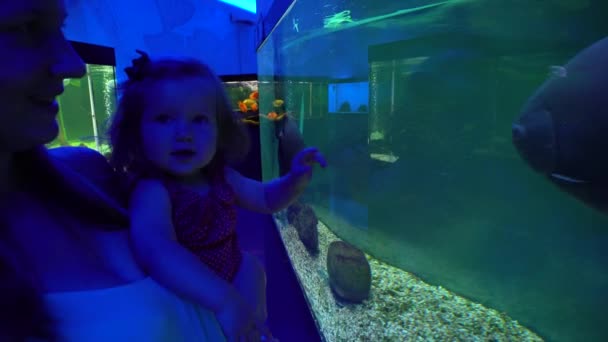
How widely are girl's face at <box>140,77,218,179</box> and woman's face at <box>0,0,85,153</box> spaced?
27 centimetres

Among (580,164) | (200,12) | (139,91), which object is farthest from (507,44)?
(200,12)

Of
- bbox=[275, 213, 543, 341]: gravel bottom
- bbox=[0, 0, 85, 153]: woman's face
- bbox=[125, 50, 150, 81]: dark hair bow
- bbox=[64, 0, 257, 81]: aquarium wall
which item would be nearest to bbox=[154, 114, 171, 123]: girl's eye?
bbox=[125, 50, 150, 81]: dark hair bow

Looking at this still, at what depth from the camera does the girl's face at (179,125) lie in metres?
0.79

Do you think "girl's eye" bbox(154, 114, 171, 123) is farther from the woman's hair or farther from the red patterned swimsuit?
the red patterned swimsuit

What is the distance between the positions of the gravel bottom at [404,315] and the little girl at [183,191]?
5.44 feet

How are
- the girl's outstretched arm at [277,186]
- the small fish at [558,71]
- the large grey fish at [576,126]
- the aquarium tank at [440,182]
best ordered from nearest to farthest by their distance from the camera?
the girl's outstretched arm at [277,186] < the large grey fish at [576,126] < the small fish at [558,71] < the aquarium tank at [440,182]

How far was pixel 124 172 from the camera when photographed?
877 millimetres

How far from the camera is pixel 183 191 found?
867mm

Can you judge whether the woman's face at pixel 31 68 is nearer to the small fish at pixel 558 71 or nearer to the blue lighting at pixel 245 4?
the small fish at pixel 558 71

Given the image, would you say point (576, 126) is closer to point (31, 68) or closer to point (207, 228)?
point (207, 228)

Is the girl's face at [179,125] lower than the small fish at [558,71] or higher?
Answer: lower

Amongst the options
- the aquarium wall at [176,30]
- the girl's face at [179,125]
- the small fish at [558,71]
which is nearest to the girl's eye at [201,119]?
the girl's face at [179,125]

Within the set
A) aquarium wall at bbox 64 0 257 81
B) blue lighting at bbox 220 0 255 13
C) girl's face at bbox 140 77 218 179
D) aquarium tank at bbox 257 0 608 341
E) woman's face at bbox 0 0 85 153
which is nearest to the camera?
woman's face at bbox 0 0 85 153

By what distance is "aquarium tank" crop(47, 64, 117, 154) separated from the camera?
0.92 metres
